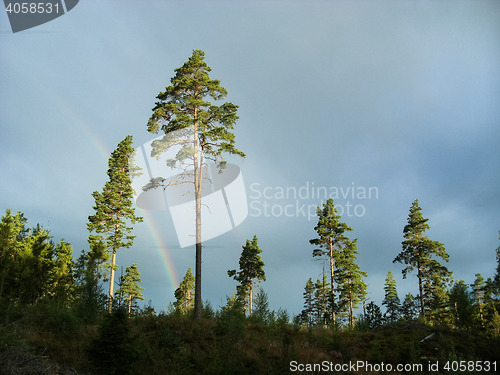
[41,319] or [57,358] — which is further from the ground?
[41,319]

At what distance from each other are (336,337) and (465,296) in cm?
2170

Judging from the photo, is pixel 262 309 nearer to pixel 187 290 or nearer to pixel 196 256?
pixel 196 256

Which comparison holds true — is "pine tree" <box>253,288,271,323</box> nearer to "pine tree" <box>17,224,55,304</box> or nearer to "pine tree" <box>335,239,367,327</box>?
"pine tree" <box>17,224,55,304</box>

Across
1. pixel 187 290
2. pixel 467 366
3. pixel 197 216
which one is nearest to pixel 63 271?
pixel 197 216

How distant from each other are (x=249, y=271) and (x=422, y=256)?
76.4ft

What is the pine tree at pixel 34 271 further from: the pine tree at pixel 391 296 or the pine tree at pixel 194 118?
the pine tree at pixel 391 296

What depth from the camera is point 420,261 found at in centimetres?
3506

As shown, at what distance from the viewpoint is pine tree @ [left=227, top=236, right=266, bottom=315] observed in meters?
46.5

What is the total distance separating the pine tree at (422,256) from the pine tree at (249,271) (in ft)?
62.1

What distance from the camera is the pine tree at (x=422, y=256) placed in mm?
34406

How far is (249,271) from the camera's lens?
1848 inches

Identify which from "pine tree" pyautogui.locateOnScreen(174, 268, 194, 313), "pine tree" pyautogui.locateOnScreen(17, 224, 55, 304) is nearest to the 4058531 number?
"pine tree" pyautogui.locateOnScreen(17, 224, 55, 304)

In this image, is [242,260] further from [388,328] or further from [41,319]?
[41,319]

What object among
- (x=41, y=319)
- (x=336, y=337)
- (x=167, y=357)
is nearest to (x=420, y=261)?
(x=336, y=337)
